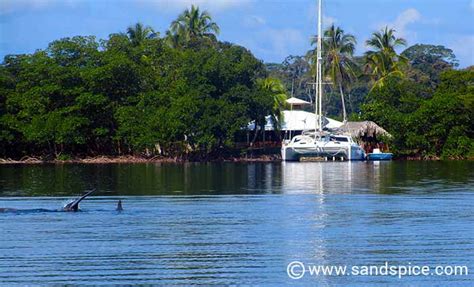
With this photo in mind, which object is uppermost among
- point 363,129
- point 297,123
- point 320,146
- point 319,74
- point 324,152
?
point 319,74

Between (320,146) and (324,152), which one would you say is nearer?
(320,146)

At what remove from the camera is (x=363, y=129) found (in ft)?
238

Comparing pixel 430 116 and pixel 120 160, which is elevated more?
pixel 430 116

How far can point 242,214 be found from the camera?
2919 cm

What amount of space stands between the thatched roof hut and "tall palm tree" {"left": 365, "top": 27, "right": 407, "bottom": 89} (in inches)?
314

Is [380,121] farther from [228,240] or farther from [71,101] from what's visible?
[228,240]

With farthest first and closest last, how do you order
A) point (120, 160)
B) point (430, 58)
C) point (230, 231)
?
point (430, 58) < point (120, 160) < point (230, 231)

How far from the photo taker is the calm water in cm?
1925

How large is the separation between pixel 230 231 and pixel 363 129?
4846 cm

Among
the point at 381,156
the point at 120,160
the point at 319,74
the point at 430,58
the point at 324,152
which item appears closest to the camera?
the point at 319,74

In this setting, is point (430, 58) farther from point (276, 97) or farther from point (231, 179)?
point (231, 179)

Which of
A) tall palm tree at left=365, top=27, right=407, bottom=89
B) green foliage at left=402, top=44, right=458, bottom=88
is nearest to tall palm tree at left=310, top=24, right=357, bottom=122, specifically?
tall palm tree at left=365, top=27, right=407, bottom=89

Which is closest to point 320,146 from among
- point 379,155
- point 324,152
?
point 324,152

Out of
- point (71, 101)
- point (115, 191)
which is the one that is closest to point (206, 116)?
point (71, 101)
